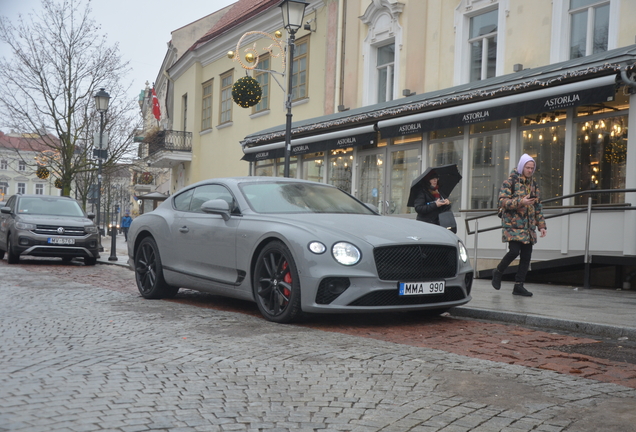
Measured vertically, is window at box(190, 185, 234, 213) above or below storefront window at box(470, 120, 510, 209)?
below

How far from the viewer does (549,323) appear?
6.98 metres

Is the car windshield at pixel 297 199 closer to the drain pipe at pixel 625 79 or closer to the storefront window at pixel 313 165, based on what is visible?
the drain pipe at pixel 625 79

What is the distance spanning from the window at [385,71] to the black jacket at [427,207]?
9.20 meters

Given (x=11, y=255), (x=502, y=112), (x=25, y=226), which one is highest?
(x=502, y=112)

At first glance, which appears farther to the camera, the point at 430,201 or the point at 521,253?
the point at 430,201

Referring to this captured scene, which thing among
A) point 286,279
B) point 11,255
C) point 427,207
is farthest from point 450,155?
point 11,255

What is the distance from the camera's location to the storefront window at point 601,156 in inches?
463

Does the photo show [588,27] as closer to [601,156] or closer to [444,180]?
[601,156]

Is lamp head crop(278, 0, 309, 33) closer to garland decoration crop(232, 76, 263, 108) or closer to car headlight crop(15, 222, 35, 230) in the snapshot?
garland decoration crop(232, 76, 263, 108)

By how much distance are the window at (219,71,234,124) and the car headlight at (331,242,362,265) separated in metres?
22.2

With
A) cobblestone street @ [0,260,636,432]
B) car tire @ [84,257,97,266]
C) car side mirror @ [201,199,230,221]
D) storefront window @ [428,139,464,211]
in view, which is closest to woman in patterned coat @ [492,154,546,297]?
cobblestone street @ [0,260,636,432]

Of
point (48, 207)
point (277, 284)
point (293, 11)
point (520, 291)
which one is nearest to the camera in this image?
point (277, 284)

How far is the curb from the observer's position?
6.45m

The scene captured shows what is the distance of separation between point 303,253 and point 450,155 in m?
9.50
